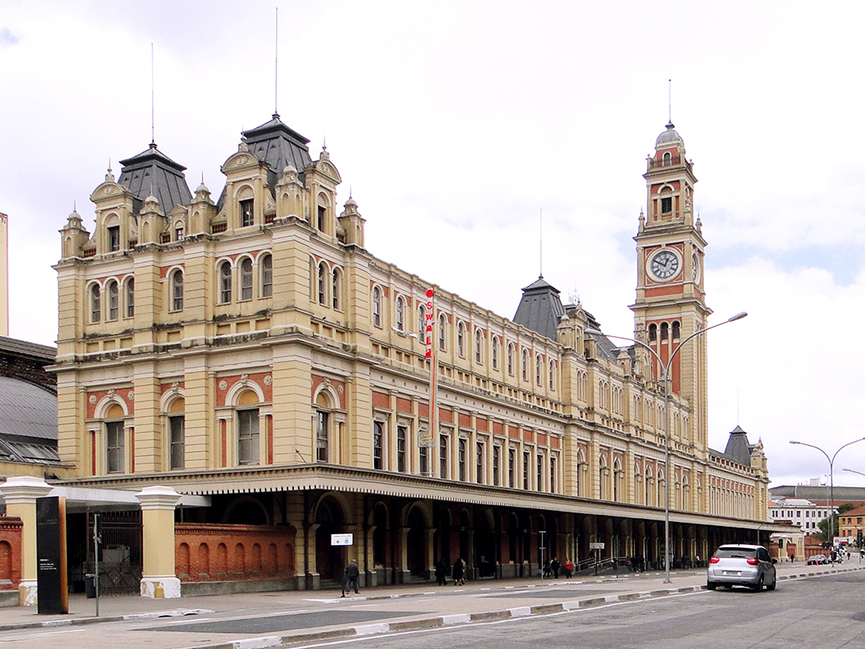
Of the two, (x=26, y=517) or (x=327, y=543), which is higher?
(x=26, y=517)

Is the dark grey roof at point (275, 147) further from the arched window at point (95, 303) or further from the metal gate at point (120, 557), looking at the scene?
the metal gate at point (120, 557)

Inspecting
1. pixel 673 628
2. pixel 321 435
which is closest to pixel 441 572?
pixel 321 435

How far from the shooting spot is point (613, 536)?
71.4 metres

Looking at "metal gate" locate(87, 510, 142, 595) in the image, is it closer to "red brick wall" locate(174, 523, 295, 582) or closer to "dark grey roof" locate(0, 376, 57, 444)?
"red brick wall" locate(174, 523, 295, 582)

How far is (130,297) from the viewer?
149 ft

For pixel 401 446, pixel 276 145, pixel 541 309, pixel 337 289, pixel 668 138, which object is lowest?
pixel 401 446

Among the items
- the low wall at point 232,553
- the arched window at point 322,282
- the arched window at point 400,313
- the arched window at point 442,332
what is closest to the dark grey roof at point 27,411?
the low wall at point 232,553

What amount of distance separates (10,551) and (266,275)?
15890 millimetres

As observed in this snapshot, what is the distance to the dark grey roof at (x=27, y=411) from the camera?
156 feet

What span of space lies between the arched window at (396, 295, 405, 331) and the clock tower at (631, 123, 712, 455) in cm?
4610

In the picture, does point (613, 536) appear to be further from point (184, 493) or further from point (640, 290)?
point (184, 493)

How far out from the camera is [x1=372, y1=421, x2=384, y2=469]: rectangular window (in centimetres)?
4517

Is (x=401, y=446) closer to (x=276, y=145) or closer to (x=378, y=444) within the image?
(x=378, y=444)

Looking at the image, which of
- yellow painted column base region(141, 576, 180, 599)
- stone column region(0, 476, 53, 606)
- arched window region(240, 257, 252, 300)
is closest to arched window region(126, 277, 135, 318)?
arched window region(240, 257, 252, 300)
